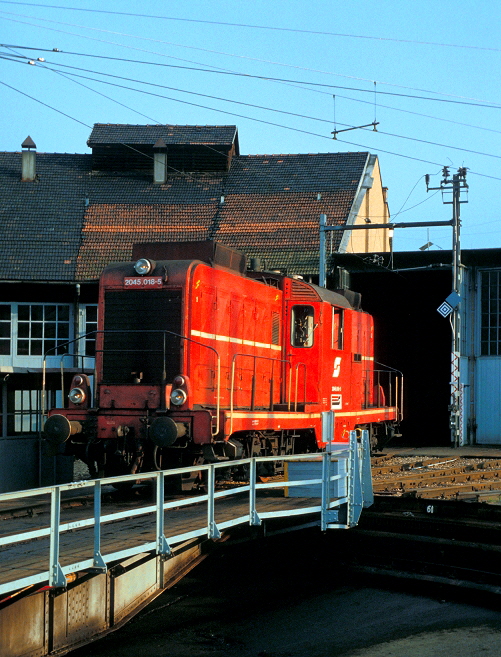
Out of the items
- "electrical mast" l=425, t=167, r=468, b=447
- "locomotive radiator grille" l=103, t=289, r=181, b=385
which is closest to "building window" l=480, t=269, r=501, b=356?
"electrical mast" l=425, t=167, r=468, b=447

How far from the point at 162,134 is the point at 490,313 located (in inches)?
535

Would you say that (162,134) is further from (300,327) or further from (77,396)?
(77,396)

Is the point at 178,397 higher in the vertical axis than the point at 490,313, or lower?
lower

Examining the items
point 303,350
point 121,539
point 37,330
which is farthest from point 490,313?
point 121,539

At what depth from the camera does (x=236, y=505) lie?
39.8 ft

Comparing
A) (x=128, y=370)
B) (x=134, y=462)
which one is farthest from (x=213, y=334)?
(x=134, y=462)

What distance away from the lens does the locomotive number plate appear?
13047mm

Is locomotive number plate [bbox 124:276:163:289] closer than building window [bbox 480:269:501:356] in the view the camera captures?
Yes

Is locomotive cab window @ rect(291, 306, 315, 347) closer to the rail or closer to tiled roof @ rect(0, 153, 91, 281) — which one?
the rail

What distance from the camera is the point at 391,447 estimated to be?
2511cm

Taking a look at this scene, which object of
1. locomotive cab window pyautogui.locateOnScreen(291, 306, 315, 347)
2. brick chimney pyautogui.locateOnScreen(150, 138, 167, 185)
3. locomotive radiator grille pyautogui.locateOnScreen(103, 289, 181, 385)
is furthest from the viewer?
brick chimney pyautogui.locateOnScreen(150, 138, 167, 185)

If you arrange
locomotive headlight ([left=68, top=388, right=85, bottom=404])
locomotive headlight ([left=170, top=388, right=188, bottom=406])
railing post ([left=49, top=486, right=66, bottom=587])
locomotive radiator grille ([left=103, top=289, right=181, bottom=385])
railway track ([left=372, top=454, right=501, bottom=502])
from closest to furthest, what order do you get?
railing post ([left=49, top=486, right=66, bottom=587]) → locomotive headlight ([left=170, top=388, right=188, bottom=406]) → locomotive radiator grille ([left=103, top=289, right=181, bottom=385]) → locomotive headlight ([left=68, top=388, right=85, bottom=404]) → railway track ([left=372, top=454, right=501, bottom=502])

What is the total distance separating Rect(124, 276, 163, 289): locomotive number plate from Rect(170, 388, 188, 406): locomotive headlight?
1674mm

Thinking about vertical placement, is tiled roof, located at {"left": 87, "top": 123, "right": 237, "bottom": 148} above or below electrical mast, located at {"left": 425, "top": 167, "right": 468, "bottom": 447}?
above
